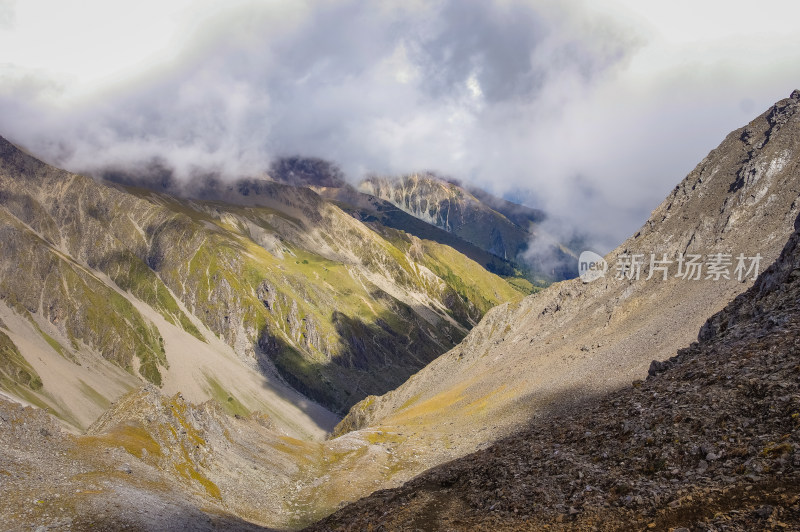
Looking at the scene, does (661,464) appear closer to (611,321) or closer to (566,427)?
(566,427)

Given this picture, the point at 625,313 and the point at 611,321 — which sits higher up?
the point at 625,313

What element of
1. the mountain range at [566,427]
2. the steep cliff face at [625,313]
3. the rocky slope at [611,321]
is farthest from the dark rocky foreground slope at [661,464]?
the steep cliff face at [625,313]

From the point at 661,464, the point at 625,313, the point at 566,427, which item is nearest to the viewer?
the point at 661,464

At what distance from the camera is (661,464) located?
67.8ft

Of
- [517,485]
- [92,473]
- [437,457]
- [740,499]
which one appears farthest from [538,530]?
[437,457]

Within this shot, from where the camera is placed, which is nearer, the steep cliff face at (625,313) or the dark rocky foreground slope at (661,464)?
the dark rocky foreground slope at (661,464)

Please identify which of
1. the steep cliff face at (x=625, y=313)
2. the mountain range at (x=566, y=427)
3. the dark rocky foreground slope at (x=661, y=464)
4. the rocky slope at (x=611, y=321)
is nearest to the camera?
the dark rocky foreground slope at (x=661, y=464)

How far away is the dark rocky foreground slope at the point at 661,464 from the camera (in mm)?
16312

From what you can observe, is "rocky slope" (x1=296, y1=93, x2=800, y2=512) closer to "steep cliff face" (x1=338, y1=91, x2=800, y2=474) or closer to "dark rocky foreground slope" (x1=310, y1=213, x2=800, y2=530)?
"steep cliff face" (x1=338, y1=91, x2=800, y2=474)

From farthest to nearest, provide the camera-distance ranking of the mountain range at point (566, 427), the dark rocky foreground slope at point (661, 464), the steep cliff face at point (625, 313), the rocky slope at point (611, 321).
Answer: the steep cliff face at point (625, 313) < the rocky slope at point (611, 321) < the mountain range at point (566, 427) < the dark rocky foreground slope at point (661, 464)

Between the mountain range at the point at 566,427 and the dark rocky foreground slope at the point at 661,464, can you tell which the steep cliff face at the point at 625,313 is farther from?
the dark rocky foreground slope at the point at 661,464

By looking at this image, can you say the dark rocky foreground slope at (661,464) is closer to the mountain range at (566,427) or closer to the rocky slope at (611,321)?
the mountain range at (566,427)

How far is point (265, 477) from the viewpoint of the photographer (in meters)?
67.1

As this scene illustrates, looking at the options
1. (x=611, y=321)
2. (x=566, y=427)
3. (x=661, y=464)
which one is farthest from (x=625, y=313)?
(x=661, y=464)
